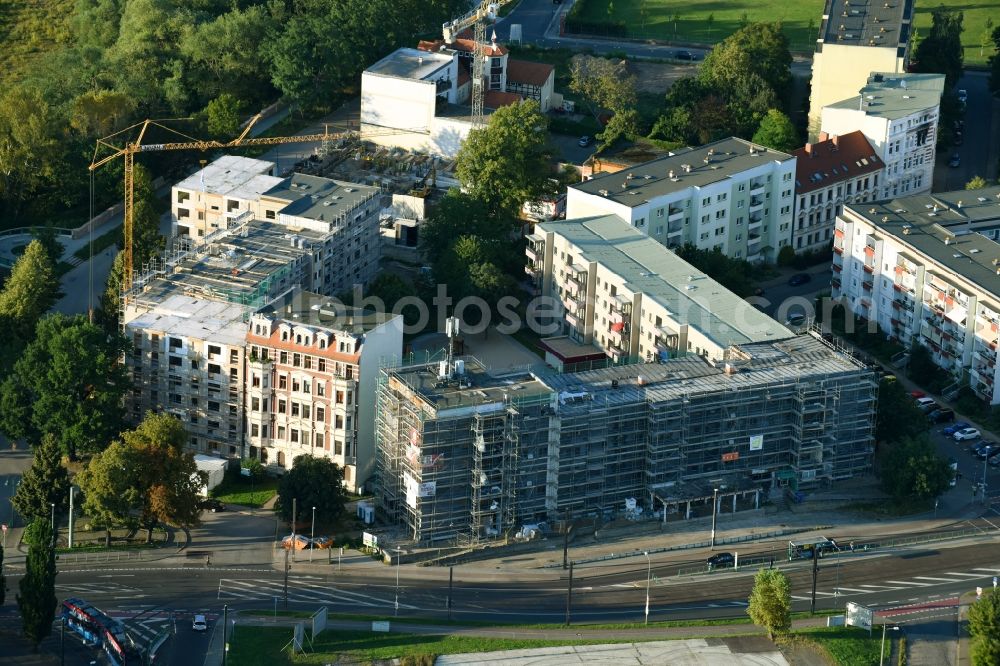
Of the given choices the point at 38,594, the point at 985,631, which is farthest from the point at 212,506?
the point at 985,631

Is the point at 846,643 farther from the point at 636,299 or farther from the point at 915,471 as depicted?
the point at 636,299

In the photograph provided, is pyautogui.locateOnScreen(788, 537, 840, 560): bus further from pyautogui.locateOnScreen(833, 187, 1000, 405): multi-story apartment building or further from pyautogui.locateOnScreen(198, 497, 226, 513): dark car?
pyautogui.locateOnScreen(198, 497, 226, 513): dark car

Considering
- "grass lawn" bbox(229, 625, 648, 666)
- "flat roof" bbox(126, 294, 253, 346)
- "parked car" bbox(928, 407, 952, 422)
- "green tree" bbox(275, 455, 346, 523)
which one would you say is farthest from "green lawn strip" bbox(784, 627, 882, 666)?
"flat roof" bbox(126, 294, 253, 346)

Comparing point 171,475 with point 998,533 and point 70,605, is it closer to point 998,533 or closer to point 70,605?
point 70,605

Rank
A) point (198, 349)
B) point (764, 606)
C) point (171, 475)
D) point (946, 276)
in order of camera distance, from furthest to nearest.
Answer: point (946, 276) < point (198, 349) < point (171, 475) < point (764, 606)

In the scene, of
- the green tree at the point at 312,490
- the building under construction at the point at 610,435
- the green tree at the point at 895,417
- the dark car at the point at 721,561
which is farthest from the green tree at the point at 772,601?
the green tree at the point at 312,490

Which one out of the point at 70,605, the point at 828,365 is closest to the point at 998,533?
the point at 828,365

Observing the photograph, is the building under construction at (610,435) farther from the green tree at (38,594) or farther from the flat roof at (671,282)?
the green tree at (38,594)
